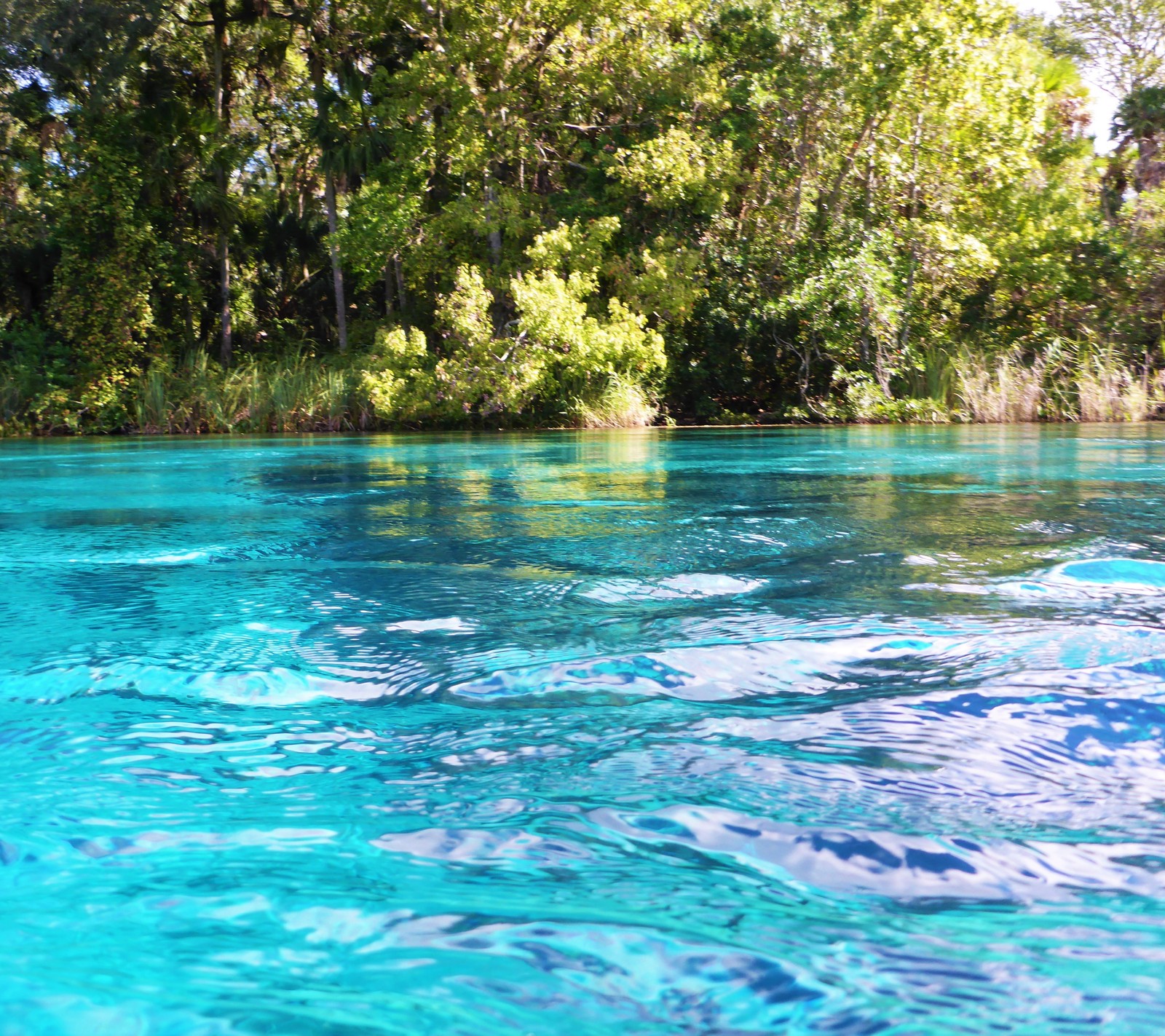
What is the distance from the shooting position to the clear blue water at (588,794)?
32.9 inches

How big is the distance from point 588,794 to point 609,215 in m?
15.3

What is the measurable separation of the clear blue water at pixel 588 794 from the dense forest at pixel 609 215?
11862 millimetres

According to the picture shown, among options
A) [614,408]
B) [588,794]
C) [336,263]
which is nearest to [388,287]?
[336,263]

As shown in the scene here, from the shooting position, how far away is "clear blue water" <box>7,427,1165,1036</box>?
836mm

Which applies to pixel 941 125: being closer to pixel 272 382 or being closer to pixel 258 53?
pixel 272 382

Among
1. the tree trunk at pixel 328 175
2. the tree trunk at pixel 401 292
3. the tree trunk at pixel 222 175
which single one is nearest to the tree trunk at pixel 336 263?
the tree trunk at pixel 328 175

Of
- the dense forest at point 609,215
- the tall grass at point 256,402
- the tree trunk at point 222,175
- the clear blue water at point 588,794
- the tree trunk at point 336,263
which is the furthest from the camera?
the tree trunk at point 222,175

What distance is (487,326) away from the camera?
14.6m

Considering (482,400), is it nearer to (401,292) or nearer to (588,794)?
(401,292)

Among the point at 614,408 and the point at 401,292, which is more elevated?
the point at 401,292

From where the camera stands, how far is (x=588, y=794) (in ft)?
4.15

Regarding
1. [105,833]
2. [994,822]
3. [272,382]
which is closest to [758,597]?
[994,822]

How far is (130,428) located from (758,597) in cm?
1511

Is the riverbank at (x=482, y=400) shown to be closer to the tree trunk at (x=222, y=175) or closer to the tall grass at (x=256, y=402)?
the tall grass at (x=256, y=402)
